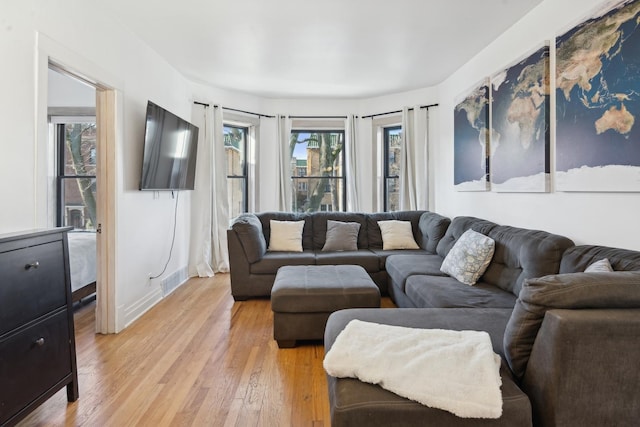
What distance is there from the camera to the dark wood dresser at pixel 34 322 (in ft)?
5.00

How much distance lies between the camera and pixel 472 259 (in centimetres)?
275

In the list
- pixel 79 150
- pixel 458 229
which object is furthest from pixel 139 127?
pixel 458 229

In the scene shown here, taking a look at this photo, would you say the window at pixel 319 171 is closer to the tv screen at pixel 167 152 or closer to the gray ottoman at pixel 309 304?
the tv screen at pixel 167 152

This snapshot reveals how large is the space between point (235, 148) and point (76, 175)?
2.07 metres

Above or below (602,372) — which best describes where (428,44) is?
above

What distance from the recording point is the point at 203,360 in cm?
239

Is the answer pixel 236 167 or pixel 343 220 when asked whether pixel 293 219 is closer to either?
pixel 343 220

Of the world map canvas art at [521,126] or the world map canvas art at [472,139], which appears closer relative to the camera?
the world map canvas art at [521,126]

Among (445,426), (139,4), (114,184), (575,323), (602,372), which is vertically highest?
(139,4)

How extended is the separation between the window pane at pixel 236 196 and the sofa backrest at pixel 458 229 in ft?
9.56

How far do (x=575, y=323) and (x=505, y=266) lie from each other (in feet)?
5.36

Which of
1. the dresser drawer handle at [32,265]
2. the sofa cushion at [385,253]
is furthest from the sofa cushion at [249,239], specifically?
the dresser drawer handle at [32,265]

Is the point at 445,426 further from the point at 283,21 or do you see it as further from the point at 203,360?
the point at 283,21

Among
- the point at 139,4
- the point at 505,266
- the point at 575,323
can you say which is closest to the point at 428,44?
the point at 505,266
